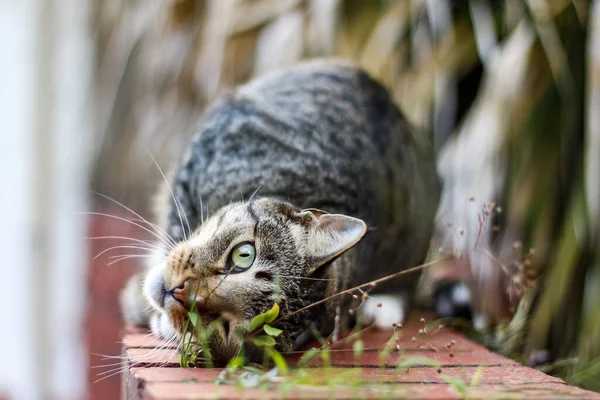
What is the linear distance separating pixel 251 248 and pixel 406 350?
0.51m

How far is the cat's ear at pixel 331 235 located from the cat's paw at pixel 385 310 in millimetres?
715

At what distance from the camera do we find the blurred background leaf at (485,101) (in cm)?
234

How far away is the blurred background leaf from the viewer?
2.34m

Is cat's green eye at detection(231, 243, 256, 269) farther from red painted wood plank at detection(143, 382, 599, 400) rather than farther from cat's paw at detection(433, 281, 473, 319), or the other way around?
cat's paw at detection(433, 281, 473, 319)

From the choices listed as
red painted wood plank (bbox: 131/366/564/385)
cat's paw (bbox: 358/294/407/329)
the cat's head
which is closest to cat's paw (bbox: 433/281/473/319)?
cat's paw (bbox: 358/294/407/329)

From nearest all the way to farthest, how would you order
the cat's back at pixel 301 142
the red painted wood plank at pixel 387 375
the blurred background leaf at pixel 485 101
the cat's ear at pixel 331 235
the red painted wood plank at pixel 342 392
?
the red painted wood plank at pixel 342 392 → the red painted wood plank at pixel 387 375 → the cat's ear at pixel 331 235 → the cat's back at pixel 301 142 → the blurred background leaf at pixel 485 101

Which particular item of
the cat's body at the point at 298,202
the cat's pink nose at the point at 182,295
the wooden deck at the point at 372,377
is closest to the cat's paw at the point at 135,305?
the cat's body at the point at 298,202

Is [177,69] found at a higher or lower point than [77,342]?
higher

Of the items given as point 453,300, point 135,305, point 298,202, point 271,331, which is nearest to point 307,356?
point 271,331

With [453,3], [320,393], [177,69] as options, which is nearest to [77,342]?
[177,69]

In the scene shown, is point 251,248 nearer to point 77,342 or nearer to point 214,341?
point 214,341

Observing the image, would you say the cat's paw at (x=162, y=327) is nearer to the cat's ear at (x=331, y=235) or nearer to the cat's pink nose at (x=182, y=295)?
the cat's pink nose at (x=182, y=295)

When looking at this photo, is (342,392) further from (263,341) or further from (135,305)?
(135,305)

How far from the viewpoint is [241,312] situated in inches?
63.3
